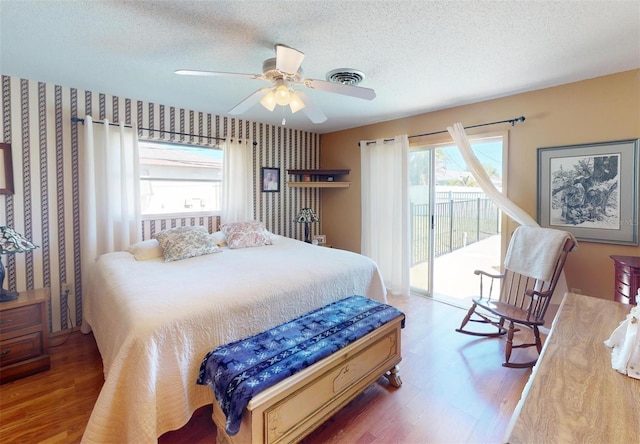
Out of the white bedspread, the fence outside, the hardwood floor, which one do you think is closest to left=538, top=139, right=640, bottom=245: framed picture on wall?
the fence outside

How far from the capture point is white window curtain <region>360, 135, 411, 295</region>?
3.93 meters

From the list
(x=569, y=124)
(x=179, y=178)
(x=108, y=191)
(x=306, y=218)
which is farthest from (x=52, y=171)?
(x=569, y=124)

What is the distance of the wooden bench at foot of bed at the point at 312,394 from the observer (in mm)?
1400

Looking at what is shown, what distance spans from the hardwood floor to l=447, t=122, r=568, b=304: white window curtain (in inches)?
31.2

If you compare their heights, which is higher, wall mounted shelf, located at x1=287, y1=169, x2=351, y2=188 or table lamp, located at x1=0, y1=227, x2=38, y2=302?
wall mounted shelf, located at x1=287, y1=169, x2=351, y2=188

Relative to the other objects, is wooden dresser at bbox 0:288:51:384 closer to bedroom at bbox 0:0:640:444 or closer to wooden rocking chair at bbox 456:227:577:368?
bedroom at bbox 0:0:640:444

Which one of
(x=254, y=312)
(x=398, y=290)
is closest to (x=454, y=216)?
(x=398, y=290)

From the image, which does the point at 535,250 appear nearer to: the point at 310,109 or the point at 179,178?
the point at 310,109

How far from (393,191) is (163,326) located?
3194 mm

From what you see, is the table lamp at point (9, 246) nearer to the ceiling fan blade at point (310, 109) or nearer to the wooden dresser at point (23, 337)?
the wooden dresser at point (23, 337)

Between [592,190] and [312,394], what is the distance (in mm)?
2887

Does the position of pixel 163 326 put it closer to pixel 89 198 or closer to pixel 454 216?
pixel 89 198

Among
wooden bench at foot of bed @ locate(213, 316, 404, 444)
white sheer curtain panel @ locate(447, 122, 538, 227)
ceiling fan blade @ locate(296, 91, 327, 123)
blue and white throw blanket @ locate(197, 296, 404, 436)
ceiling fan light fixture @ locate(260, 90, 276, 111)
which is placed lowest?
wooden bench at foot of bed @ locate(213, 316, 404, 444)

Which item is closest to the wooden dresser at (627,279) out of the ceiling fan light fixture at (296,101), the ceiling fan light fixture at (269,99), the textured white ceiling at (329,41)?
the textured white ceiling at (329,41)
